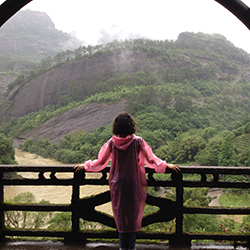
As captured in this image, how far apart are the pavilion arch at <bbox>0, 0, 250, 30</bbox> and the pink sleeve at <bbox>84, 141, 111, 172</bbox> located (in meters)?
1.14

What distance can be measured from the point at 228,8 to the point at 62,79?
3343 centimetres

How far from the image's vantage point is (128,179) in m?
1.33

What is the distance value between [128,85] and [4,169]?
31.3m

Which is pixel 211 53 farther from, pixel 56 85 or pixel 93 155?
pixel 93 155

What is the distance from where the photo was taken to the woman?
1.33m

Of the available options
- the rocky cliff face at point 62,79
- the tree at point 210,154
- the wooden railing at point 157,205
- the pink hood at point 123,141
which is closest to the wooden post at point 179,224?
the wooden railing at point 157,205

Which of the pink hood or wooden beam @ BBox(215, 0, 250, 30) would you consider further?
wooden beam @ BBox(215, 0, 250, 30)

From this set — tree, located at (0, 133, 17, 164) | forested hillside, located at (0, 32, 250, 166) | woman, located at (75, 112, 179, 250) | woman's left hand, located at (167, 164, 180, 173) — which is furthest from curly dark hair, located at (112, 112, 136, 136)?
forested hillside, located at (0, 32, 250, 166)

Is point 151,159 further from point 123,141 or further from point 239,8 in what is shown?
point 239,8

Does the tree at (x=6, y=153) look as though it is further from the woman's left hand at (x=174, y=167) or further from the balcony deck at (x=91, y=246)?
the woman's left hand at (x=174, y=167)

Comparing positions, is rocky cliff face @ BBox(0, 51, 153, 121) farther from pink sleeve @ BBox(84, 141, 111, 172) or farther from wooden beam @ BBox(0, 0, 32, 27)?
pink sleeve @ BBox(84, 141, 111, 172)

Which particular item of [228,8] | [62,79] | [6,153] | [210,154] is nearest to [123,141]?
[228,8]

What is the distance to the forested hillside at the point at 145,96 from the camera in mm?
23375

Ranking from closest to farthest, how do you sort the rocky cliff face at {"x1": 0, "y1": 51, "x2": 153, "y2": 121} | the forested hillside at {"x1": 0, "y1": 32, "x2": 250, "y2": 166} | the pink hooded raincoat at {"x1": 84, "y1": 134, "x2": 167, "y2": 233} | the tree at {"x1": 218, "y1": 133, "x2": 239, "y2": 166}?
1. the pink hooded raincoat at {"x1": 84, "y1": 134, "x2": 167, "y2": 233}
2. the tree at {"x1": 218, "y1": 133, "x2": 239, "y2": 166}
3. the forested hillside at {"x1": 0, "y1": 32, "x2": 250, "y2": 166}
4. the rocky cliff face at {"x1": 0, "y1": 51, "x2": 153, "y2": 121}
